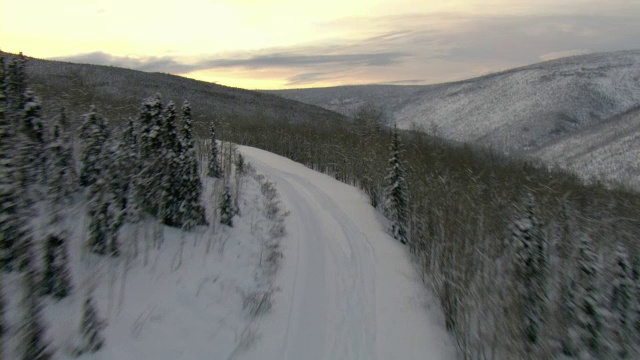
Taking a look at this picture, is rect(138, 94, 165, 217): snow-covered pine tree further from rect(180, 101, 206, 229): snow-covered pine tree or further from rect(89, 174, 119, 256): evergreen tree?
rect(89, 174, 119, 256): evergreen tree

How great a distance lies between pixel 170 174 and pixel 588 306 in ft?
21.5

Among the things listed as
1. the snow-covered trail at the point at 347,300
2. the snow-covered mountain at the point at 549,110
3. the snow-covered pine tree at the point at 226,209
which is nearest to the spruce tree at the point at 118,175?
the snow-covered pine tree at the point at 226,209

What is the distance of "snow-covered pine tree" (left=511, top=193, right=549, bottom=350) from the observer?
18.0 ft

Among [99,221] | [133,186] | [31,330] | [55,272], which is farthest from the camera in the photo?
[133,186]

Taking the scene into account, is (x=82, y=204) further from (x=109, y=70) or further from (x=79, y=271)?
(x=109, y=70)

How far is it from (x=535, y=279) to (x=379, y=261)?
10.5ft

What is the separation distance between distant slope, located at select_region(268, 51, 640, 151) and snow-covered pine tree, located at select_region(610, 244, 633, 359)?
4497 cm

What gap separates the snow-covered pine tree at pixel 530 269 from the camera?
5.48 m

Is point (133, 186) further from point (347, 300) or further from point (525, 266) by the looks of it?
point (525, 266)

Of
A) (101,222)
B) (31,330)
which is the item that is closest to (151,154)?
(101,222)

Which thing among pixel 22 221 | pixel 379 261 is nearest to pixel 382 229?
pixel 379 261

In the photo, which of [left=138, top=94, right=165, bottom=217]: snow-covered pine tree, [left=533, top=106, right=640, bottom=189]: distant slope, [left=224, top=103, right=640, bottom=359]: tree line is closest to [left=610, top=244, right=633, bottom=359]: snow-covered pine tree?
[left=224, top=103, right=640, bottom=359]: tree line

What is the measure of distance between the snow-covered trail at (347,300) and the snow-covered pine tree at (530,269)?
1136 millimetres

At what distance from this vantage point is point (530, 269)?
611 centimetres
